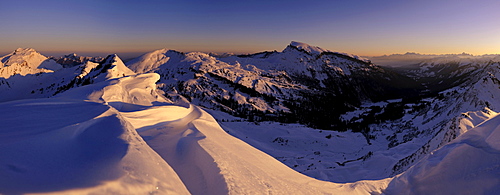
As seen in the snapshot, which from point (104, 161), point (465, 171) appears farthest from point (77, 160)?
point (465, 171)

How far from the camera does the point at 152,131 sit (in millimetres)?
13469

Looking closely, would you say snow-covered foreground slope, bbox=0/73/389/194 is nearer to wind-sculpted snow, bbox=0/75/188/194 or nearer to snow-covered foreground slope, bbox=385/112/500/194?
wind-sculpted snow, bbox=0/75/188/194

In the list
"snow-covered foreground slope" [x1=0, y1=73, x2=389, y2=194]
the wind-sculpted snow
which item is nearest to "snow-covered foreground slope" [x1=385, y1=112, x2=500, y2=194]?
"snow-covered foreground slope" [x1=0, y1=73, x2=389, y2=194]

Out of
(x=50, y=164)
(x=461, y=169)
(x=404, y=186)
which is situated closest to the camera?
(x=50, y=164)

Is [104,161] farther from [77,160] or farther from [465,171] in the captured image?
[465,171]

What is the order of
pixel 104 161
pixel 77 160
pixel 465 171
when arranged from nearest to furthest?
pixel 104 161
pixel 77 160
pixel 465 171

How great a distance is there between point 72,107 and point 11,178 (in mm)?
9483

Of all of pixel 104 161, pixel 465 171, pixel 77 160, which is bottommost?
pixel 465 171

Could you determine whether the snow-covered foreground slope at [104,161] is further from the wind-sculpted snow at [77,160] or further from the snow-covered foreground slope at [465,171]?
the snow-covered foreground slope at [465,171]

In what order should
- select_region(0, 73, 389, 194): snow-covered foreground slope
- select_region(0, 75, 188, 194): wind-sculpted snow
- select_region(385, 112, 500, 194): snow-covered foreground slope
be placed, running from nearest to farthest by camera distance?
select_region(0, 75, 188, 194): wind-sculpted snow → select_region(0, 73, 389, 194): snow-covered foreground slope → select_region(385, 112, 500, 194): snow-covered foreground slope

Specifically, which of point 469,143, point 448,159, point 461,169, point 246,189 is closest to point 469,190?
point 461,169

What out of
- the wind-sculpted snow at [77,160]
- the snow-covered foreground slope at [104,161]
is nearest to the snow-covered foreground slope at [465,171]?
the snow-covered foreground slope at [104,161]

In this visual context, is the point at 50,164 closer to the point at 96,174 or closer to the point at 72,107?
the point at 96,174

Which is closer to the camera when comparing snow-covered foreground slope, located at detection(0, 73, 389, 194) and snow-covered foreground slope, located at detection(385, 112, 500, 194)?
snow-covered foreground slope, located at detection(0, 73, 389, 194)
